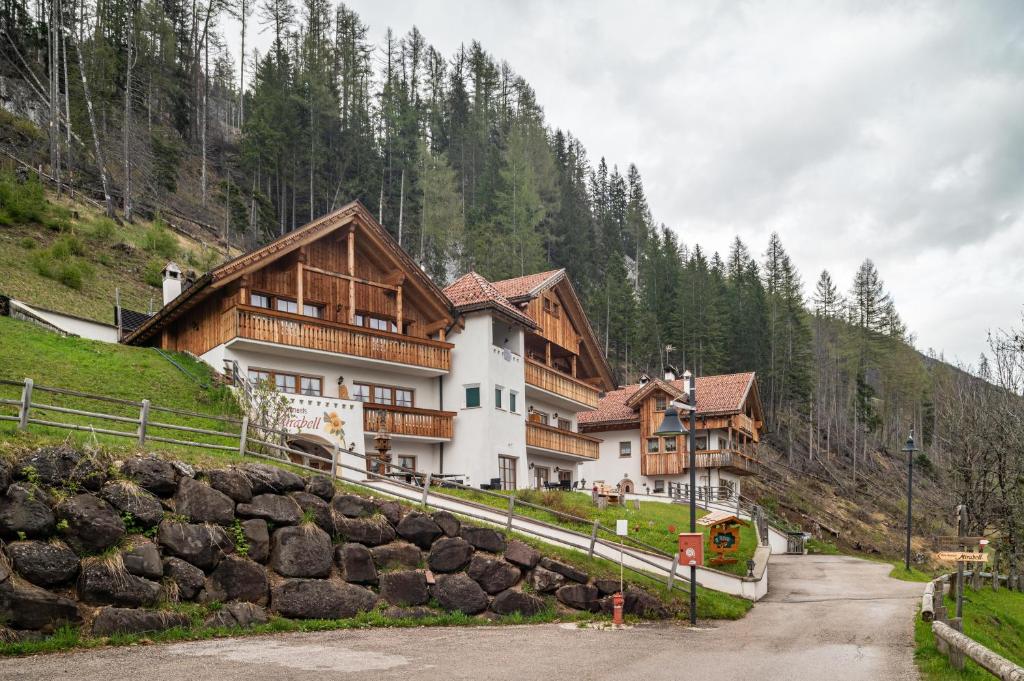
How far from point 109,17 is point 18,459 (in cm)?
6145

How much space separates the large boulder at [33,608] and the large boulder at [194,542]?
206 centimetres

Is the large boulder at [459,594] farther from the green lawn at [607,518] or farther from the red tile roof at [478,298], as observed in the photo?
the red tile roof at [478,298]

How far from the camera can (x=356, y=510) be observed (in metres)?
18.6

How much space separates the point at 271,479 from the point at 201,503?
1872 mm

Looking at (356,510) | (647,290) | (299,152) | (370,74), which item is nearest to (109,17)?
(299,152)

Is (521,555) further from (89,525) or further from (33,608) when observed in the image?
(33,608)

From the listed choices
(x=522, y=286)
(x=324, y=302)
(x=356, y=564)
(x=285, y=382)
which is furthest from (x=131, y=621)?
(x=522, y=286)

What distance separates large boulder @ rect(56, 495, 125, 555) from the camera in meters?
13.9

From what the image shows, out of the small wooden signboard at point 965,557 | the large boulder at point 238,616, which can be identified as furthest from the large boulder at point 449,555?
the small wooden signboard at point 965,557

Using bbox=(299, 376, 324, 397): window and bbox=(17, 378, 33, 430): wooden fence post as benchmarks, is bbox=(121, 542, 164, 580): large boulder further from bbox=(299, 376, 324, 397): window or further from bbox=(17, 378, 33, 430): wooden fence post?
bbox=(299, 376, 324, 397): window

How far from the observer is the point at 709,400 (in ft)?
171

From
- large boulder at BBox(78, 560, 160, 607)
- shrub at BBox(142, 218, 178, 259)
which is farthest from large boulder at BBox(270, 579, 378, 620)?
shrub at BBox(142, 218, 178, 259)

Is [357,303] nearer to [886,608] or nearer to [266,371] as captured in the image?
[266,371]

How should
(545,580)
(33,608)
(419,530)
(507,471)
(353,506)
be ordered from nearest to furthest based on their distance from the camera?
1. (33,608)
2. (353,506)
3. (419,530)
4. (545,580)
5. (507,471)
